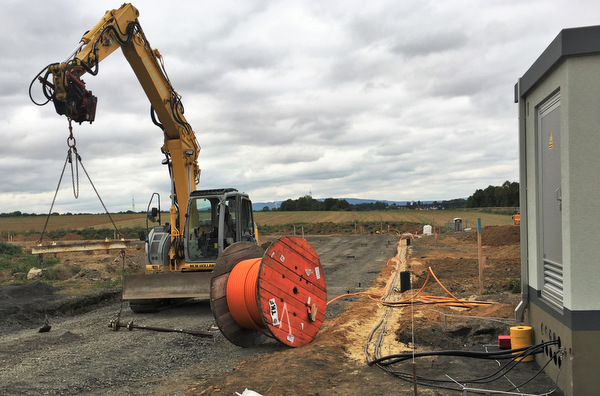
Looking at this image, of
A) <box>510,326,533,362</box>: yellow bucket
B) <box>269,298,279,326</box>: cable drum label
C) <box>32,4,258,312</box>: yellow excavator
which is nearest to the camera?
<box>510,326,533,362</box>: yellow bucket

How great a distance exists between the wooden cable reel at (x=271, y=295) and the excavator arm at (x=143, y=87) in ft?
14.4

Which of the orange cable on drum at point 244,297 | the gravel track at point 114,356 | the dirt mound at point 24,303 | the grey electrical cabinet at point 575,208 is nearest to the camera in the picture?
the grey electrical cabinet at point 575,208

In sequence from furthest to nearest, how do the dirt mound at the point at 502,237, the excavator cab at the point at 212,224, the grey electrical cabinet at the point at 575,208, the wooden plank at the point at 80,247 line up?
the dirt mound at the point at 502,237 → the wooden plank at the point at 80,247 → the excavator cab at the point at 212,224 → the grey electrical cabinet at the point at 575,208

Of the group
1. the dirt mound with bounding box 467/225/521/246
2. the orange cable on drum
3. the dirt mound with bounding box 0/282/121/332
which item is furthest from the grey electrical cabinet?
the dirt mound with bounding box 467/225/521/246

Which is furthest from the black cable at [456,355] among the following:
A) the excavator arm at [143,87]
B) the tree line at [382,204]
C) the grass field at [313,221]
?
the tree line at [382,204]

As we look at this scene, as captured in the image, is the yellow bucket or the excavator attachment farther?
the excavator attachment

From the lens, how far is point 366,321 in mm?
10438

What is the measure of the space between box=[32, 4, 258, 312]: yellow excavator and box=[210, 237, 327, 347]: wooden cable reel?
3.20 m

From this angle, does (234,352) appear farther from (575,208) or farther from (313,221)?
(313,221)

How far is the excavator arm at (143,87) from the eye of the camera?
32.2 feet

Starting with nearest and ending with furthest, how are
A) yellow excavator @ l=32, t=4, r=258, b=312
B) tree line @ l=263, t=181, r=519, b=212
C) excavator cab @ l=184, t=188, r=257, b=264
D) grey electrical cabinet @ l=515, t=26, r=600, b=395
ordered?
1. grey electrical cabinet @ l=515, t=26, r=600, b=395
2. yellow excavator @ l=32, t=4, r=258, b=312
3. excavator cab @ l=184, t=188, r=257, b=264
4. tree line @ l=263, t=181, r=519, b=212

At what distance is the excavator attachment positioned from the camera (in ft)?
38.4

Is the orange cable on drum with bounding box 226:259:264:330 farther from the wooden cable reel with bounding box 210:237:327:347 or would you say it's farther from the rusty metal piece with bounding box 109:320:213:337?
the rusty metal piece with bounding box 109:320:213:337

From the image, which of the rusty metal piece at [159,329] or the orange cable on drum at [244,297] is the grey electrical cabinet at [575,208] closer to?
the orange cable on drum at [244,297]
